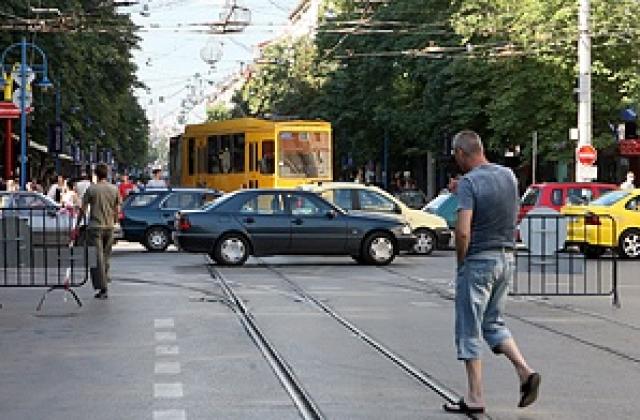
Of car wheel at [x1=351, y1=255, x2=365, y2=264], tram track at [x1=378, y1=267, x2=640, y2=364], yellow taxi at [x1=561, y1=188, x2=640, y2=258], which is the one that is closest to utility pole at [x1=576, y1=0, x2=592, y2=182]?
yellow taxi at [x1=561, y1=188, x2=640, y2=258]

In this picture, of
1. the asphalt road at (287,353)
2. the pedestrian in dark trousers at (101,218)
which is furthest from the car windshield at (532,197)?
the pedestrian in dark trousers at (101,218)

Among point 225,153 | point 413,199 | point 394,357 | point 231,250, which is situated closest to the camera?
point 394,357

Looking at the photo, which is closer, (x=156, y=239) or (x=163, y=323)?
(x=163, y=323)

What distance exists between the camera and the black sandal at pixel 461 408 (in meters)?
9.31

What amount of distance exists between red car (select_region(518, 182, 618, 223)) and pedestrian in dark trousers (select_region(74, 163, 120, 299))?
49.6ft

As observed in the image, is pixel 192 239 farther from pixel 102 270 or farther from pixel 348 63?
pixel 348 63

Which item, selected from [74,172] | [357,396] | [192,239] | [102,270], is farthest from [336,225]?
[74,172]

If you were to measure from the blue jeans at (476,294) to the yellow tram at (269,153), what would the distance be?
3107cm

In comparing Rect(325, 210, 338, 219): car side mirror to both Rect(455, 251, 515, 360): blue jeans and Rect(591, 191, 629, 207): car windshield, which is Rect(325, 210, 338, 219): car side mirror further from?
Rect(455, 251, 515, 360): blue jeans

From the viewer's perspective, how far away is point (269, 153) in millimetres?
40969

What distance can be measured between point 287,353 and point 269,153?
93.1 feet

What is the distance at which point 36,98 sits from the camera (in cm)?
5919

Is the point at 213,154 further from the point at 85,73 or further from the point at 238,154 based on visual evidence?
the point at 85,73

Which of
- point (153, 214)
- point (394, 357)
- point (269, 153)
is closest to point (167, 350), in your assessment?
point (394, 357)
